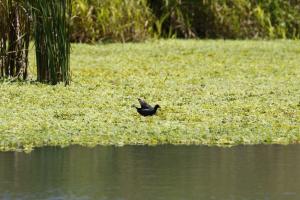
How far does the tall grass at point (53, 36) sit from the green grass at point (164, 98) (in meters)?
0.25

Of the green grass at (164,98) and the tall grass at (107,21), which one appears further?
the tall grass at (107,21)

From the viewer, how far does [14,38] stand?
45.0ft

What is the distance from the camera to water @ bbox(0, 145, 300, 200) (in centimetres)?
733

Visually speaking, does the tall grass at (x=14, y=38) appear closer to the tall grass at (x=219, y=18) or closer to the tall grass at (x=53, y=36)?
the tall grass at (x=53, y=36)

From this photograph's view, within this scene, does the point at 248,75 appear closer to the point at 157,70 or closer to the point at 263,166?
the point at 157,70

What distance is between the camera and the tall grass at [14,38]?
534 inches

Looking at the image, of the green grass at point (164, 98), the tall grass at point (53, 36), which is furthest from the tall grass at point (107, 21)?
the tall grass at point (53, 36)

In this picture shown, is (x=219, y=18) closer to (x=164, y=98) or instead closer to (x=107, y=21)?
(x=107, y=21)

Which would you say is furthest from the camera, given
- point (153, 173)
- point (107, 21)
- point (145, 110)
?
point (107, 21)

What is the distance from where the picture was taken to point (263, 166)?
8.45 meters

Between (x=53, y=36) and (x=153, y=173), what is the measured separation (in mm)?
5221


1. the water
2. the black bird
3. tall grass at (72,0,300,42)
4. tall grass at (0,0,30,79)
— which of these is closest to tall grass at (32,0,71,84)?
tall grass at (0,0,30,79)

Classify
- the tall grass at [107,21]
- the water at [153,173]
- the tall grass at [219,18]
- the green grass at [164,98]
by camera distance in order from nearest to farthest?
the water at [153,173] → the green grass at [164,98] → the tall grass at [107,21] → the tall grass at [219,18]

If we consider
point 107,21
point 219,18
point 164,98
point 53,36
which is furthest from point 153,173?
point 219,18
